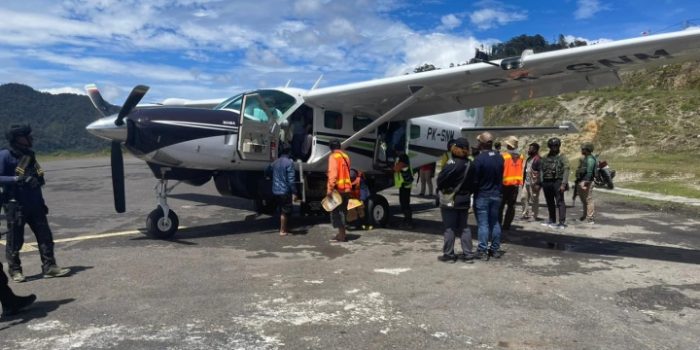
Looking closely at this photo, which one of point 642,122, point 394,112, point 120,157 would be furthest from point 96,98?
point 642,122

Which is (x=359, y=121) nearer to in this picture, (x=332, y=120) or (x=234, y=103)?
(x=332, y=120)

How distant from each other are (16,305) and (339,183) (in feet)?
15.2

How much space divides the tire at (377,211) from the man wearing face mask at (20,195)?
527cm

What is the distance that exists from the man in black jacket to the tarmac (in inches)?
10.7

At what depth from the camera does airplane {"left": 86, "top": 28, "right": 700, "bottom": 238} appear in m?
7.21

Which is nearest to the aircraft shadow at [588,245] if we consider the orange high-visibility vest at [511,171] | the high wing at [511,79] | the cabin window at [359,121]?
the orange high-visibility vest at [511,171]

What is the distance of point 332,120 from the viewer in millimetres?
9734

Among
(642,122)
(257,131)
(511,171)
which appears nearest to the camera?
(257,131)

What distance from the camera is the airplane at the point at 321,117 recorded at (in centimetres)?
721

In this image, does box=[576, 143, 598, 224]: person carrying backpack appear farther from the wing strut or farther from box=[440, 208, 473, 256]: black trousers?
box=[440, 208, 473, 256]: black trousers

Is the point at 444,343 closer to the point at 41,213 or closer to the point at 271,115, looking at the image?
the point at 41,213

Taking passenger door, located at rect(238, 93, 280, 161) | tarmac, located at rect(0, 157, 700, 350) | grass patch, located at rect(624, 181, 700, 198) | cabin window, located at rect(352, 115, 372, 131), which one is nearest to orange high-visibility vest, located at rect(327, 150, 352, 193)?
tarmac, located at rect(0, 157, 700, 350)

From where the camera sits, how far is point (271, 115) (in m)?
8.68

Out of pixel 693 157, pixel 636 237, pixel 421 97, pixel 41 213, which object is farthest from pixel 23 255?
pixel 693 157
